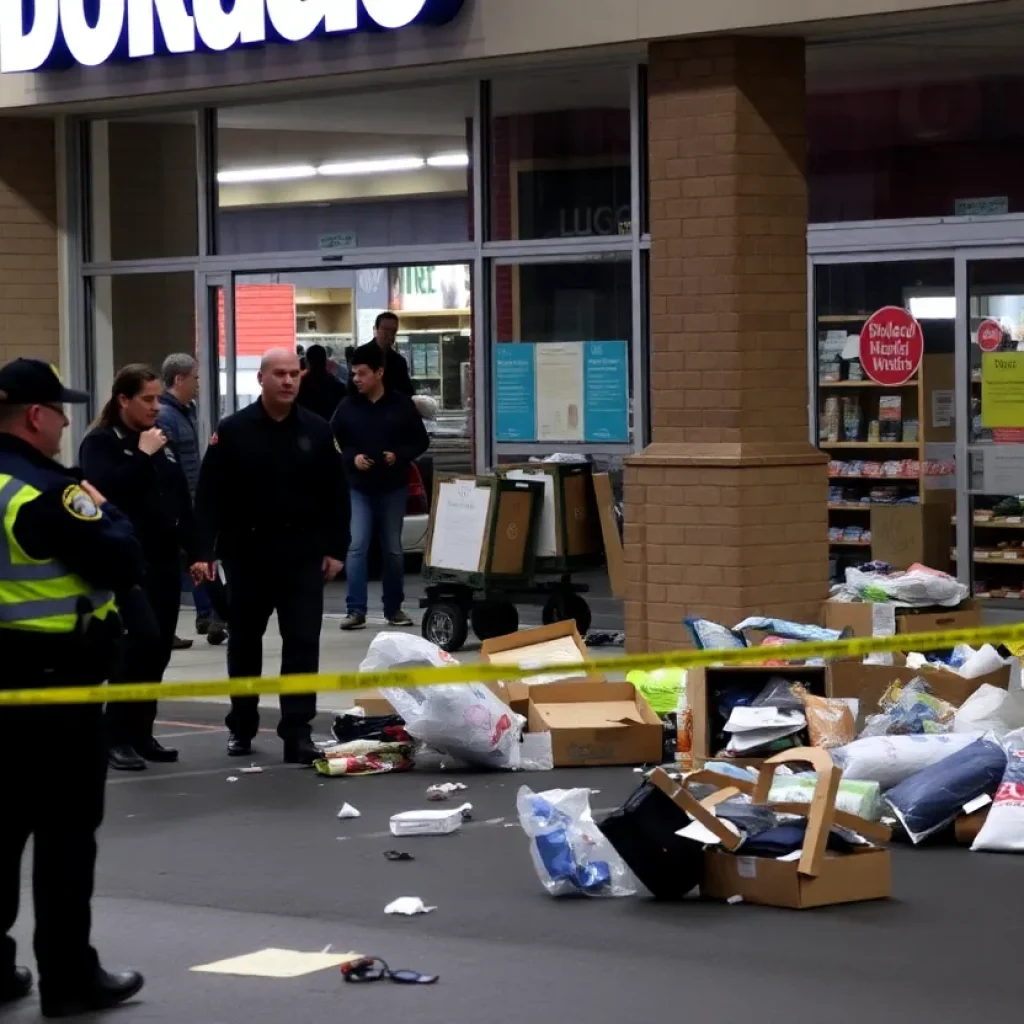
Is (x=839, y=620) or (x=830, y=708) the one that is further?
(x=839, y=620)

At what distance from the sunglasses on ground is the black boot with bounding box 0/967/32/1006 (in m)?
0.94

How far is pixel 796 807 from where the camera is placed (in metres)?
8.05

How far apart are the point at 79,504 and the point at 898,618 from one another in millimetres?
7099

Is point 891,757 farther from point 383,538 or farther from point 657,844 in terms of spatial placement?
point 383,538

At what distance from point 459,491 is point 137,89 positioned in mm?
4086

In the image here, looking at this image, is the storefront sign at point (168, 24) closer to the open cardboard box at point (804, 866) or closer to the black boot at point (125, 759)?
the black boot at point (125, 759)

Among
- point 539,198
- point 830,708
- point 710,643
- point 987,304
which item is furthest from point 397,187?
point 830,708

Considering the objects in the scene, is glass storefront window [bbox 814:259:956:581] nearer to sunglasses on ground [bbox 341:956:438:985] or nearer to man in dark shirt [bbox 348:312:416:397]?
man in dark shirt [bbox 348:312:416:397]

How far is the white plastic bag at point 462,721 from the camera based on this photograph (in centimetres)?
1070

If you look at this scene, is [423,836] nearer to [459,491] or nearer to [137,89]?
[459,491]

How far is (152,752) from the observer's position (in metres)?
11.5

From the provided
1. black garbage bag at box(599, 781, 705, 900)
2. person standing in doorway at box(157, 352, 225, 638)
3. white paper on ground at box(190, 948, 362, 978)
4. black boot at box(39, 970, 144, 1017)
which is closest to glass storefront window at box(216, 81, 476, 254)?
person standing in doorway at box(157, 352, 225, 638)

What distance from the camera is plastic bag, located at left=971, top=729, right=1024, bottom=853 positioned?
8781 mm

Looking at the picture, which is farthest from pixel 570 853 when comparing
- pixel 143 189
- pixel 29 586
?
pixel 143 189
